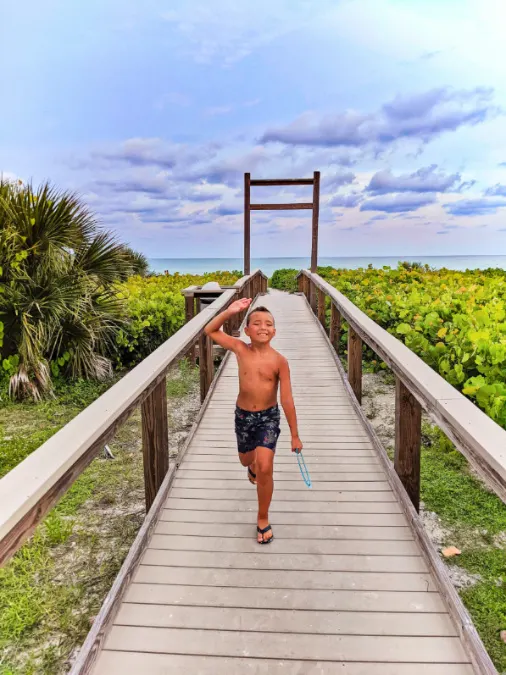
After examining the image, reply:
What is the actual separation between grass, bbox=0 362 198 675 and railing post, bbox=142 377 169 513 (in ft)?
2.47

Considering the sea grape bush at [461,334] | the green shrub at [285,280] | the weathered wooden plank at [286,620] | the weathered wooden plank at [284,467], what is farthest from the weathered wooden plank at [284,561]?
the green shrub at [285,280]

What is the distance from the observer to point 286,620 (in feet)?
6.86

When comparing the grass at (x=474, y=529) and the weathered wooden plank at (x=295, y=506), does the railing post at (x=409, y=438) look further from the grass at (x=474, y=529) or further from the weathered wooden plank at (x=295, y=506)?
the grass at (x=474, y=529)

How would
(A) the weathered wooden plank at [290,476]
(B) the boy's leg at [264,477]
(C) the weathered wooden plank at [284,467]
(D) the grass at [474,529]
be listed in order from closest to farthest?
1. (B) the boy's leg at [264,477]
2. (D) the grass at [474,529]
3. (A) the weathered wooden plank at [290,476]
4. (C) the weathered wooden plank at [284,467]

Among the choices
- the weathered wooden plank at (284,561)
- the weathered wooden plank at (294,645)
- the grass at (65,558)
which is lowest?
the grass at (65,558)

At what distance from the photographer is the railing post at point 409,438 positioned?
9.60ft

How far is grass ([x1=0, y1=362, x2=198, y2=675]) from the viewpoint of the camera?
8.80 ft

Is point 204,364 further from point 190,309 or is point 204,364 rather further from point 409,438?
point 190,309

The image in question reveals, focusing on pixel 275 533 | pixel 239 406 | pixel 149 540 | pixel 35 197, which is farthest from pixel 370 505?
pixel 35 197

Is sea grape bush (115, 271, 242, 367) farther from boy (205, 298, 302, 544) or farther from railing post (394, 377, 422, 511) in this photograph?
railing post (394, 377, 422, 511)

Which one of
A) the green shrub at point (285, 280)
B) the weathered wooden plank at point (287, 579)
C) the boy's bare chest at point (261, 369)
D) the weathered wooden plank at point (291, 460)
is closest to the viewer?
the weathered wooden plank at point (287, 579)

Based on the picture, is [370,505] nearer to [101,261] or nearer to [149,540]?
[149,540]

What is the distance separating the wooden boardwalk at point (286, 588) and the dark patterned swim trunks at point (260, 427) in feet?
1.69

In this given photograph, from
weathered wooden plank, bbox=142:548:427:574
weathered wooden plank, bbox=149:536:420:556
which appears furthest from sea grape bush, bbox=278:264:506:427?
weathered wooden plank, bbox=142:548:427:574
